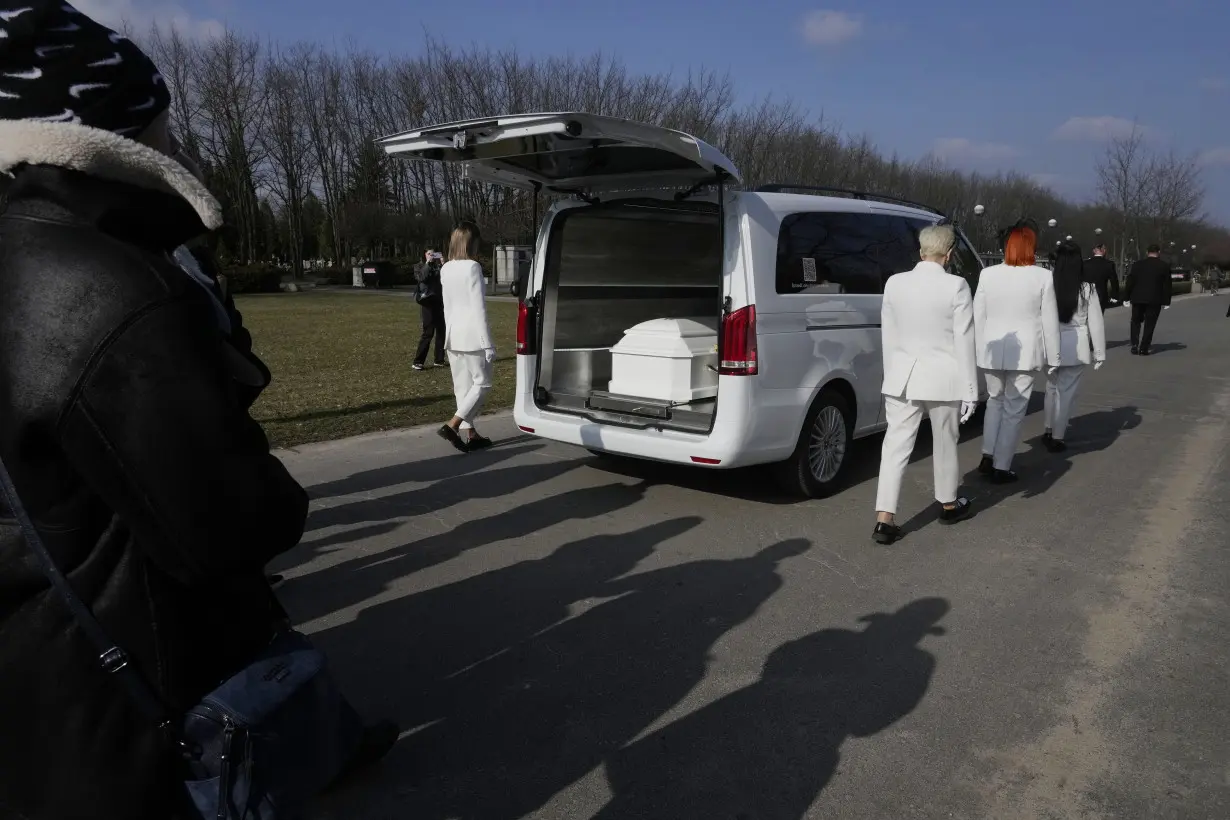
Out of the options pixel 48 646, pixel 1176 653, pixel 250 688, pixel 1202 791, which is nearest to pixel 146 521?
pixel 48 646

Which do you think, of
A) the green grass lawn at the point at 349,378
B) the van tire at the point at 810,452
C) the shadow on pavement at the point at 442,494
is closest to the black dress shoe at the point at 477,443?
the shadow on pavement at the point at 442,494

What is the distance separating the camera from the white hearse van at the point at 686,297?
5391 mm

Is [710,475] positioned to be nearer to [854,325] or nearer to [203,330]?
[854,325]

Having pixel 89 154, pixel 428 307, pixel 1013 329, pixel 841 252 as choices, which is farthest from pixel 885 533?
pixel 428 307

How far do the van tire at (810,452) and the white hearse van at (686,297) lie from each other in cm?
1

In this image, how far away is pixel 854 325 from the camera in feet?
20.5

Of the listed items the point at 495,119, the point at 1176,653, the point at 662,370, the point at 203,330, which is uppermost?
the point at 495,119

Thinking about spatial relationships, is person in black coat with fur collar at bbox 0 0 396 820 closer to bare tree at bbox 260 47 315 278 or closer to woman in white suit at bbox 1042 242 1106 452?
woman in white suit at bbox 1042 242 1106 452

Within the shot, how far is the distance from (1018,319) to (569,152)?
144 inches

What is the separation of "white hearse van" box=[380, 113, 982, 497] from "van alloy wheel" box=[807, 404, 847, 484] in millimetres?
15

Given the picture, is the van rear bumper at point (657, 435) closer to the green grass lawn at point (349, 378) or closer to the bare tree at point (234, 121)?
the green grass lawn at point (349, 378)

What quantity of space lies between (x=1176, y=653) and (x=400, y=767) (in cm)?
346

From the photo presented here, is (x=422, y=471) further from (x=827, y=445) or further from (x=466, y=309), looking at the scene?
(x=827, y=445)

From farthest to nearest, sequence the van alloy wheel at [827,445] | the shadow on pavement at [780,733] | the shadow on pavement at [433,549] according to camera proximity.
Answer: the van alloy wheel at [827,445]
the shadow on pavement at [433,549]
the shadow on pavement at [780,733]
